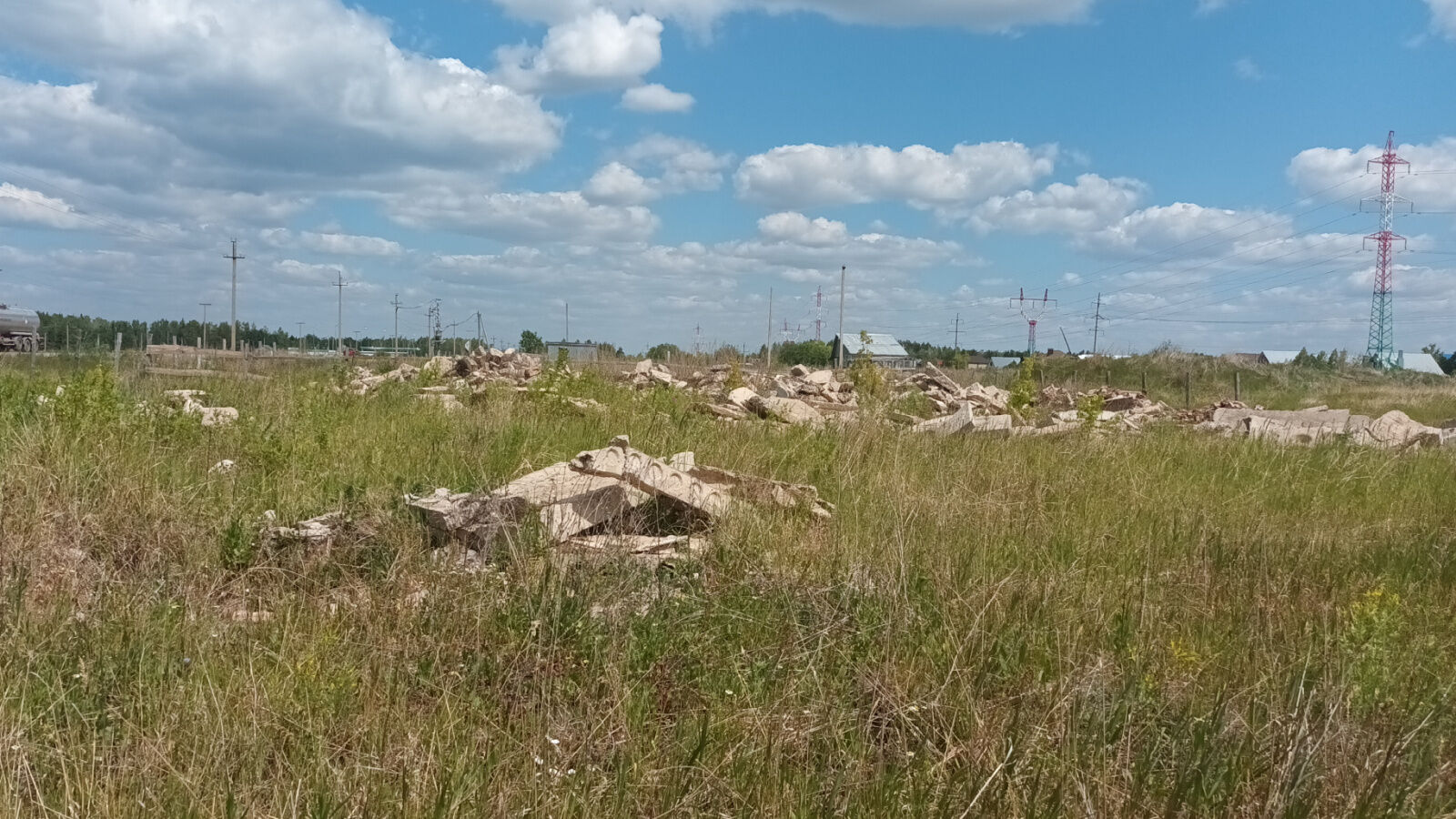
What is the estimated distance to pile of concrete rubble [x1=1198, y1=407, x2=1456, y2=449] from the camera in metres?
11.6

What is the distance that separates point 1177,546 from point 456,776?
431cm

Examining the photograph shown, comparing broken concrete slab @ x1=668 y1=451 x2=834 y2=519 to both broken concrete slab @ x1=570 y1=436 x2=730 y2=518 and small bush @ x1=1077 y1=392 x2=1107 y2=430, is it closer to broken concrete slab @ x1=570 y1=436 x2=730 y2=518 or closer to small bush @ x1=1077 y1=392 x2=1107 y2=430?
broken concrete slab @ x1=570 y1=436 x2=730 y2=518

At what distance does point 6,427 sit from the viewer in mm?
6453

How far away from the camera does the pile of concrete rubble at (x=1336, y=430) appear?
38.2 ft

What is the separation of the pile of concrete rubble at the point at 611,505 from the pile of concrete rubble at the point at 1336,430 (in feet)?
26.8

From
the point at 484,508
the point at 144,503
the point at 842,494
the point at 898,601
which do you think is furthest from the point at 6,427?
the point at 898,601

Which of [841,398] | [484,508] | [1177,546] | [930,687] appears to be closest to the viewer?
[930,687]

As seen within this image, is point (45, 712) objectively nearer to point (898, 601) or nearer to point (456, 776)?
point (456, 776)

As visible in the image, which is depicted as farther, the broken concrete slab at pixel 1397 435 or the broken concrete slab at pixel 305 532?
the broken concrete slab at pixel 1397 435

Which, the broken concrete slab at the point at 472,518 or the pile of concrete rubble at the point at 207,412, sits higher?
the pile of concrete rubble at the point at 207,412

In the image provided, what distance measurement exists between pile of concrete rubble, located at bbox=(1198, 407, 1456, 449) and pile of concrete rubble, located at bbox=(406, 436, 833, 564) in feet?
26.8

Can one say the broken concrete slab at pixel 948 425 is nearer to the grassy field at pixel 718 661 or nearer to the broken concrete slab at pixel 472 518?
the grassy field at pixel 718 661

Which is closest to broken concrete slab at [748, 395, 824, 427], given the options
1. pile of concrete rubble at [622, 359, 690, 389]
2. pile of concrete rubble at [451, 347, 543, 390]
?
pile of concrete rubble at [622, 359, 690, 389]

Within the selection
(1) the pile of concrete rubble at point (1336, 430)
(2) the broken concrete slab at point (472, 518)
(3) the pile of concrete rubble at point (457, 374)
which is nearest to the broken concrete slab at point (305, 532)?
(2) the broken concrete slab at point (472, 518)
